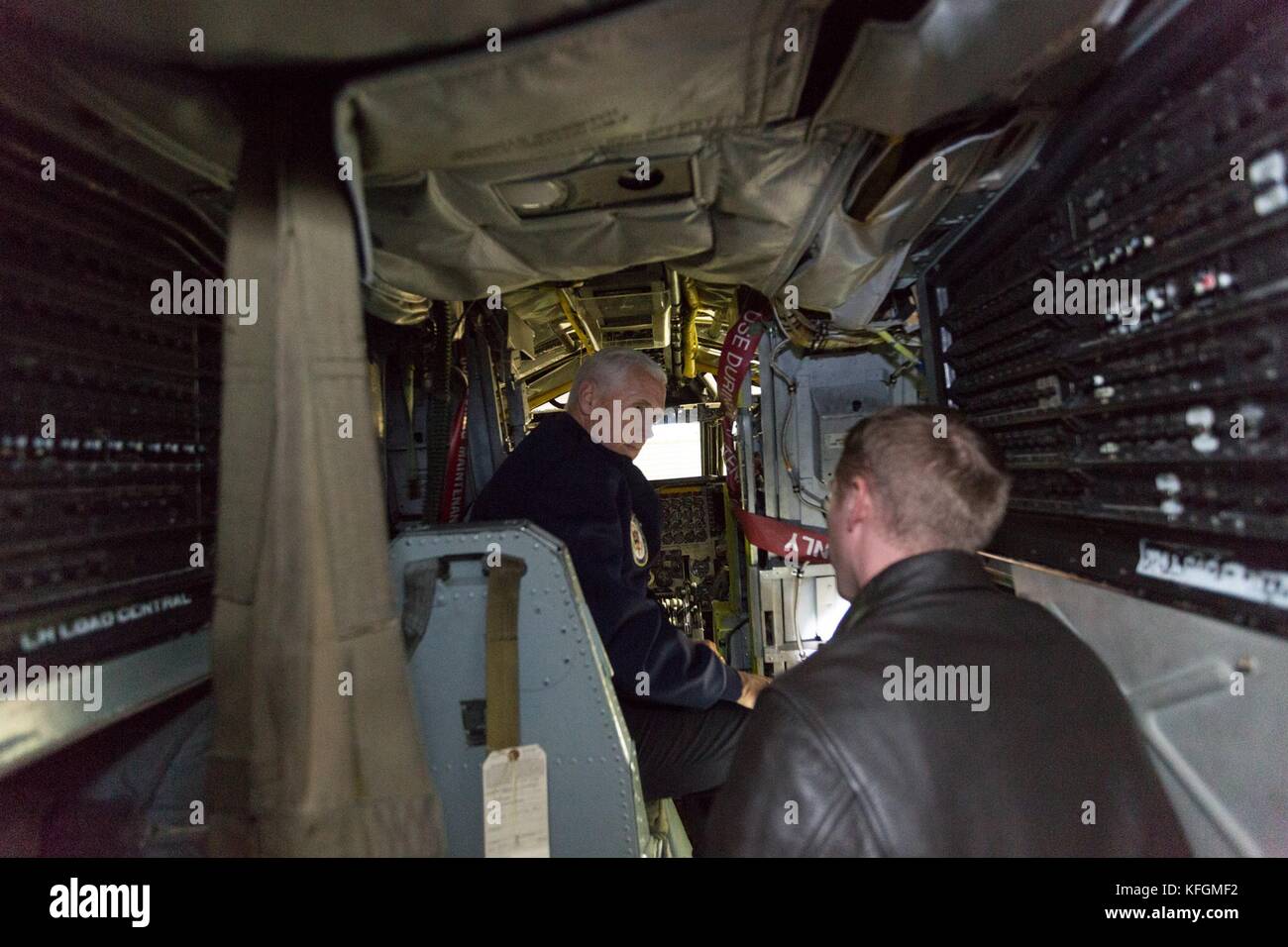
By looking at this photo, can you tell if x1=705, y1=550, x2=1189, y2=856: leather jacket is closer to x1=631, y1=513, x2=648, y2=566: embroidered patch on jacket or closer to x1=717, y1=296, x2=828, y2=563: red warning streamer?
x1=631, y1=513, x2=648, y2=566: embroidered patch on jacket

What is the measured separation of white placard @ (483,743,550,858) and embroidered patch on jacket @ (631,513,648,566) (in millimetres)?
1127

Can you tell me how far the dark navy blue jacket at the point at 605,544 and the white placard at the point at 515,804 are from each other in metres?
0.61

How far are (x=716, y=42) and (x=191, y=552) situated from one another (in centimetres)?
168

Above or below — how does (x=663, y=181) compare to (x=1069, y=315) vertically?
above

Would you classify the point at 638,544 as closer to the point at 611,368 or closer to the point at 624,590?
the point at 624,590

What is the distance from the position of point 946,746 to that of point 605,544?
1.54 meters

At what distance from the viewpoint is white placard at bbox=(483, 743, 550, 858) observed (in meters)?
1.85

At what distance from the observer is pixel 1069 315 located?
1530 millimetres

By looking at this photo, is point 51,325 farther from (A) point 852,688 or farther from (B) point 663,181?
(A) point 852,688

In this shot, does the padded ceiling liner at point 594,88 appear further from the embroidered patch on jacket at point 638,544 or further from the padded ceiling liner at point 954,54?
the embroidered patch on jacket at point 638,544

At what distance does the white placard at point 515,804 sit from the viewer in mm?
1854

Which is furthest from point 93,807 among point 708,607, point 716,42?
point 708,607

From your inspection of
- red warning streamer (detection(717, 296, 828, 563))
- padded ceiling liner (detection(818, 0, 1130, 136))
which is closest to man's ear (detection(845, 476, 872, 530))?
padded ceiling liner (detection(818, 0, 1130, 136))

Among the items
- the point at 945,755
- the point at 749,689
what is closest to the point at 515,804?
the point at 749,689
